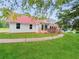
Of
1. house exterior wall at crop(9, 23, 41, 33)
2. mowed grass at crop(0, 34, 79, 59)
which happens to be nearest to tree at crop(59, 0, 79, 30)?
mowed grass at crop(0, 34, 79, 59)

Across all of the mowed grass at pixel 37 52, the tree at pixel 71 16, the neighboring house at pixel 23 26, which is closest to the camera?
the tree at pixel 71 16

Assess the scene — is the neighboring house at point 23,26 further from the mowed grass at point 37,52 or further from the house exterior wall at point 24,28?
the mowed grass at point 37,52

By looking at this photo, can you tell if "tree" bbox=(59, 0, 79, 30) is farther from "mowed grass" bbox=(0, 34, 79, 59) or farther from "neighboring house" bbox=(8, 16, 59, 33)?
"neighboring house" bbox=(8, 16, 59, 33)

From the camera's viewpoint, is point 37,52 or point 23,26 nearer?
point 37,52

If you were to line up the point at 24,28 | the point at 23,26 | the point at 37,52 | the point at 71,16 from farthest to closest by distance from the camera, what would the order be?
1. the point at 24,28
2. the point at 23,26
3. the point at 37,52
4. the point at 71,16

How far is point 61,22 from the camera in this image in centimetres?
1131

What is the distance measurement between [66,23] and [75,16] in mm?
622

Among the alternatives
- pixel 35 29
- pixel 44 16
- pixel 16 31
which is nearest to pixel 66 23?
pixel 44 16

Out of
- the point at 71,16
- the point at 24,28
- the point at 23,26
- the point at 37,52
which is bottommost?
the point at 24,28

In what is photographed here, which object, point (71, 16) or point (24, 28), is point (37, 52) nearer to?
point (71, 16)

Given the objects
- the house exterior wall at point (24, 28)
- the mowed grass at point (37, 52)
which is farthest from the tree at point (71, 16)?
the house exterior wall at point (24, 28)

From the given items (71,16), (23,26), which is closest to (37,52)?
(71,16)

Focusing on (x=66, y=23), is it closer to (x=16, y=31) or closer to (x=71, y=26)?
(x=71, y=26)

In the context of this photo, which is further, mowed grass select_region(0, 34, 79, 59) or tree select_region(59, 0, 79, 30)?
mowed grass select_region(0, 34, 79, 59)
